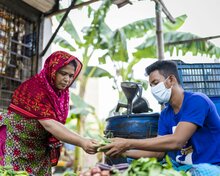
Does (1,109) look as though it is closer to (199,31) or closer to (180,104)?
(180,104)

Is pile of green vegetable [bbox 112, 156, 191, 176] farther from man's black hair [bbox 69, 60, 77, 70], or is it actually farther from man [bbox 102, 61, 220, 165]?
man's black hair [bbox 69, 60, 77, 70]

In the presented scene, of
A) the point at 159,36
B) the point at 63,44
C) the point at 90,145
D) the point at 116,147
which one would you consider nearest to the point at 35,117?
the point at 90,145

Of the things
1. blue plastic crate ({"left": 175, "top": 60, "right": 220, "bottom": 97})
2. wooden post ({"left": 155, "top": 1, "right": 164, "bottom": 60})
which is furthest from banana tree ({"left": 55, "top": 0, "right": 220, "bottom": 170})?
blue plastic crate ({"left": 175, "top": 60, "right": 220, "bottom": 97})

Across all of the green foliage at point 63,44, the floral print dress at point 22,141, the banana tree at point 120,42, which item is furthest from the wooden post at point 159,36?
the green foliage at point 63,44

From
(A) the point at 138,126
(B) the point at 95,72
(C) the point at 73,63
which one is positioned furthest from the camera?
(B) the point at 95,72

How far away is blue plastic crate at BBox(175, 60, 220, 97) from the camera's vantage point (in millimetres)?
3295

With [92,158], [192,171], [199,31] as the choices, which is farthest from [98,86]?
[192,171]

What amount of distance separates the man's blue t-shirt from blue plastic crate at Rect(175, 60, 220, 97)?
3.55ft

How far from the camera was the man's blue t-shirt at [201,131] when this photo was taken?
6.87ft

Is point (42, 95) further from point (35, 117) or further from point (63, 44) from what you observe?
point (63, 44)

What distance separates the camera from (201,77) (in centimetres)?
332

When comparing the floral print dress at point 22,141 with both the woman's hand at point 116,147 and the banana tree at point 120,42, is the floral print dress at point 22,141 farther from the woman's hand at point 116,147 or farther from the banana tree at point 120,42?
the banana tree at point 120,42

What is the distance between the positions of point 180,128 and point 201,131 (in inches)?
8.3

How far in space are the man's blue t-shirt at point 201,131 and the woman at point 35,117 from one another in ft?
3.25
